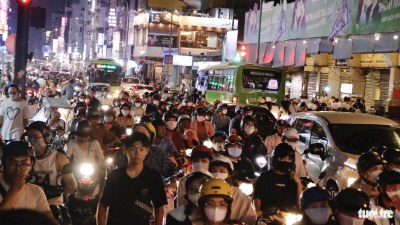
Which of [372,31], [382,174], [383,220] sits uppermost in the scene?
[372,31]

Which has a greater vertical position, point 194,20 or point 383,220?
point 194,20

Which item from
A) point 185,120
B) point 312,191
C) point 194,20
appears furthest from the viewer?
point 194,20

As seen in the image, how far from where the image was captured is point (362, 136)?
10.9 meters

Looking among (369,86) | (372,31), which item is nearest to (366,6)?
(372,31)

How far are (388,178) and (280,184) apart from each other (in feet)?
3.97

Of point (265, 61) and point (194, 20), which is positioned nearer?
point (265, 61)

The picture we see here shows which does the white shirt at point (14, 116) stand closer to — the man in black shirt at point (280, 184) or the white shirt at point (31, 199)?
the man in black shirt at point (280, 184)

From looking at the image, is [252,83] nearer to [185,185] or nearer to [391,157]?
[391,157]

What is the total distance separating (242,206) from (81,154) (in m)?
3.09

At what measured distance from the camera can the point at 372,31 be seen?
25.1 meters

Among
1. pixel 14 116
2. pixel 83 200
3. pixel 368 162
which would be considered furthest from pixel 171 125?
pixel 368 162

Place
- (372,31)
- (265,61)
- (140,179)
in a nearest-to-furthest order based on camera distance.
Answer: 1. (140,179)
2. (372,31)
3. (265,61)

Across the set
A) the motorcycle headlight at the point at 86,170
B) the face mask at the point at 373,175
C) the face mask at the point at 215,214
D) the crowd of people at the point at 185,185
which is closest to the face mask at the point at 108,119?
the crowd of people at the point at 185,185

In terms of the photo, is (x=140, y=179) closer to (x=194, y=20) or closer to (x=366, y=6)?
(x=366, y=6)
